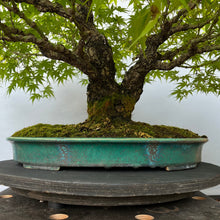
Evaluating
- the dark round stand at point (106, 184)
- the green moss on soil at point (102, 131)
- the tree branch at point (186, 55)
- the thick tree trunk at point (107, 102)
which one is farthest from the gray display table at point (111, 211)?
the tree branch at point (186, 55)

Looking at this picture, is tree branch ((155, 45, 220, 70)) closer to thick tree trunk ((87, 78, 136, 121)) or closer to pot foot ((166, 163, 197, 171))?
thick tree trunk ((87, 78, 136, 121))

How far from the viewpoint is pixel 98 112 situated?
1077 mm

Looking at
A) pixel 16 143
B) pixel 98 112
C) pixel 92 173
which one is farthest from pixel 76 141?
pixel 98 112

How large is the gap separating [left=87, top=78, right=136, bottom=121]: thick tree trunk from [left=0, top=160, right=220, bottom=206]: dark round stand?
0.35 meters

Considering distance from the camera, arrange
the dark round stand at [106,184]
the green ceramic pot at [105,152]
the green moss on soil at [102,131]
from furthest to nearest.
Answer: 1. the green moss on soil at [102,131]
2. the green ceramic pot at [105,152]
3. the dark round stand at [106,184]

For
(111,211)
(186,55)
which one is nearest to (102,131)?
(111,211)

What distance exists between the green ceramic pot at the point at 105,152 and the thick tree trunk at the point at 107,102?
0.33 metres

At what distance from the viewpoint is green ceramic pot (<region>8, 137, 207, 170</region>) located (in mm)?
722

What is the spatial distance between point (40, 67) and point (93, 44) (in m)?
0.28

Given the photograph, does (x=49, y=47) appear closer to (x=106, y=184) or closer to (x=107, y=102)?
(x=107, y=102)

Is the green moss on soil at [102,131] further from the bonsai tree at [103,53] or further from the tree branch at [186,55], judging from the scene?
the tree branch at [186,55]

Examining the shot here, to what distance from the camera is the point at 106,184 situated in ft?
1.94

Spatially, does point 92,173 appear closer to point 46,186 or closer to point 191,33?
point 46,186

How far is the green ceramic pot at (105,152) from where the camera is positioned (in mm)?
722
